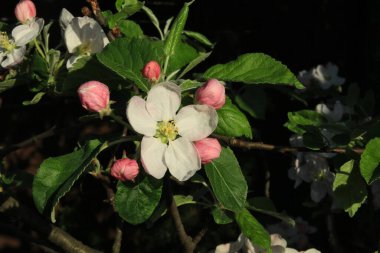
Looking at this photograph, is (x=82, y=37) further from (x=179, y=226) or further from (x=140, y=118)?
(x=179, y=226)

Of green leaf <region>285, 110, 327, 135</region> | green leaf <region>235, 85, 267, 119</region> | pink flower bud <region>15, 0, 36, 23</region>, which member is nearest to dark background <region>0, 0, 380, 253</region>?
green leaf <region>235, 85, 267, 119</region>

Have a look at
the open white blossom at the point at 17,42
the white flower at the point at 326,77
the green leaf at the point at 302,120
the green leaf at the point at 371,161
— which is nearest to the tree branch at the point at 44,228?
the open white blossom at the point at 17,42

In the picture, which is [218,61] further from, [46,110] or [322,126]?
[322,126]

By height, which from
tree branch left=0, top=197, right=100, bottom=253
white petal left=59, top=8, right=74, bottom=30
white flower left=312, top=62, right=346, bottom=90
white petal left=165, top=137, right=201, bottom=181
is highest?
white petal left=59, top=8, right=74, bottom=30

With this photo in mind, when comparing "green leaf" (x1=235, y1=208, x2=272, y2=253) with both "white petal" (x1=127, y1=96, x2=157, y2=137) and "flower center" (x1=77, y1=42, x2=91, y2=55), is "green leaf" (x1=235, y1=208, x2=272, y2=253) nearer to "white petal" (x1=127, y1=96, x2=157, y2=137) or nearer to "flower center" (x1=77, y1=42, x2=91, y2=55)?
"white petal" (x1=127, y1=96, x2=157, y2=137)

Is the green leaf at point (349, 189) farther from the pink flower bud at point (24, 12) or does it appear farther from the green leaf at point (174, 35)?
the pink flower bud at point (24, 12)

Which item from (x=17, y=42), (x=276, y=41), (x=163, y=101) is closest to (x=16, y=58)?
(x=17, y=42)
